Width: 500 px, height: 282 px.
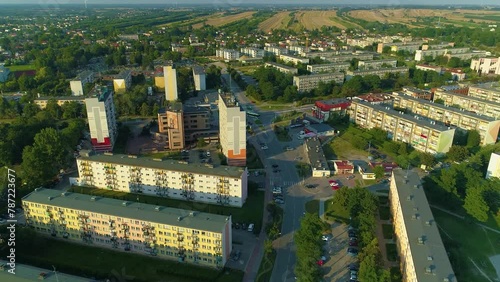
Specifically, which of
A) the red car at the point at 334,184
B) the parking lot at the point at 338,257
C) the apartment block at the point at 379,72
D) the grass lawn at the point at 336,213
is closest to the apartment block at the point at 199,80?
the apartment block at the point at 379,72

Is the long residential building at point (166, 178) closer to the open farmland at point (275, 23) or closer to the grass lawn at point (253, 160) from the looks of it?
the grass lawn at point (253, 160)

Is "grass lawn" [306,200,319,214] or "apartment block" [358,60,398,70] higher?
"apartment block" [358,60,398,70]

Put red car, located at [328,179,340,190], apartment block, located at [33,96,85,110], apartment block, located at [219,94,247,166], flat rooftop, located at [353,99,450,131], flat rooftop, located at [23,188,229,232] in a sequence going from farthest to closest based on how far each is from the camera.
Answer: apartment block, located at [33,96,85,110]
flat rooftop, located at [353,99,450,131]
apartment block, located at [219,94,247,166]
red car, located at [328,179,340,190]
flat rooftop, located at [23,188,229,232]

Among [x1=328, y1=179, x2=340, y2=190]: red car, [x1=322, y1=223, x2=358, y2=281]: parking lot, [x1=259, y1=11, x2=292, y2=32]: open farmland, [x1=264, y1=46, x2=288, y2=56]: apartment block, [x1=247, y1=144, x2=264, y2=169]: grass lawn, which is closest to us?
[x1=322, y1=223, x2=358, y2=281]: parking lot

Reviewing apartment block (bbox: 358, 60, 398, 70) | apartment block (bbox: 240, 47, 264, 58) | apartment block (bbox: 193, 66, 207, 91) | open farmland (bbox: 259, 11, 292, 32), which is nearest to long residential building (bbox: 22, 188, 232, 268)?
apartment block (bbox: 193, 66, 207, 91)

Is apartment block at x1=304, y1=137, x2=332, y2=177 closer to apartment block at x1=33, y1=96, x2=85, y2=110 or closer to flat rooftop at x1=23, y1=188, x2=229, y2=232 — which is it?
flat rooftop at x1=23, y1=188, x2=229, y2=232

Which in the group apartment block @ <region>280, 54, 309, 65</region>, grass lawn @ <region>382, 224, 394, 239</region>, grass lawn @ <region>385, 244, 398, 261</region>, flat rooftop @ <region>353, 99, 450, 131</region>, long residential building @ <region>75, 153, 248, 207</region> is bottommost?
grass lawn @ <region>385, 244, 398, 261</region>

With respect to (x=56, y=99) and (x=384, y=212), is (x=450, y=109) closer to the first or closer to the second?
(x=384, y=212)
